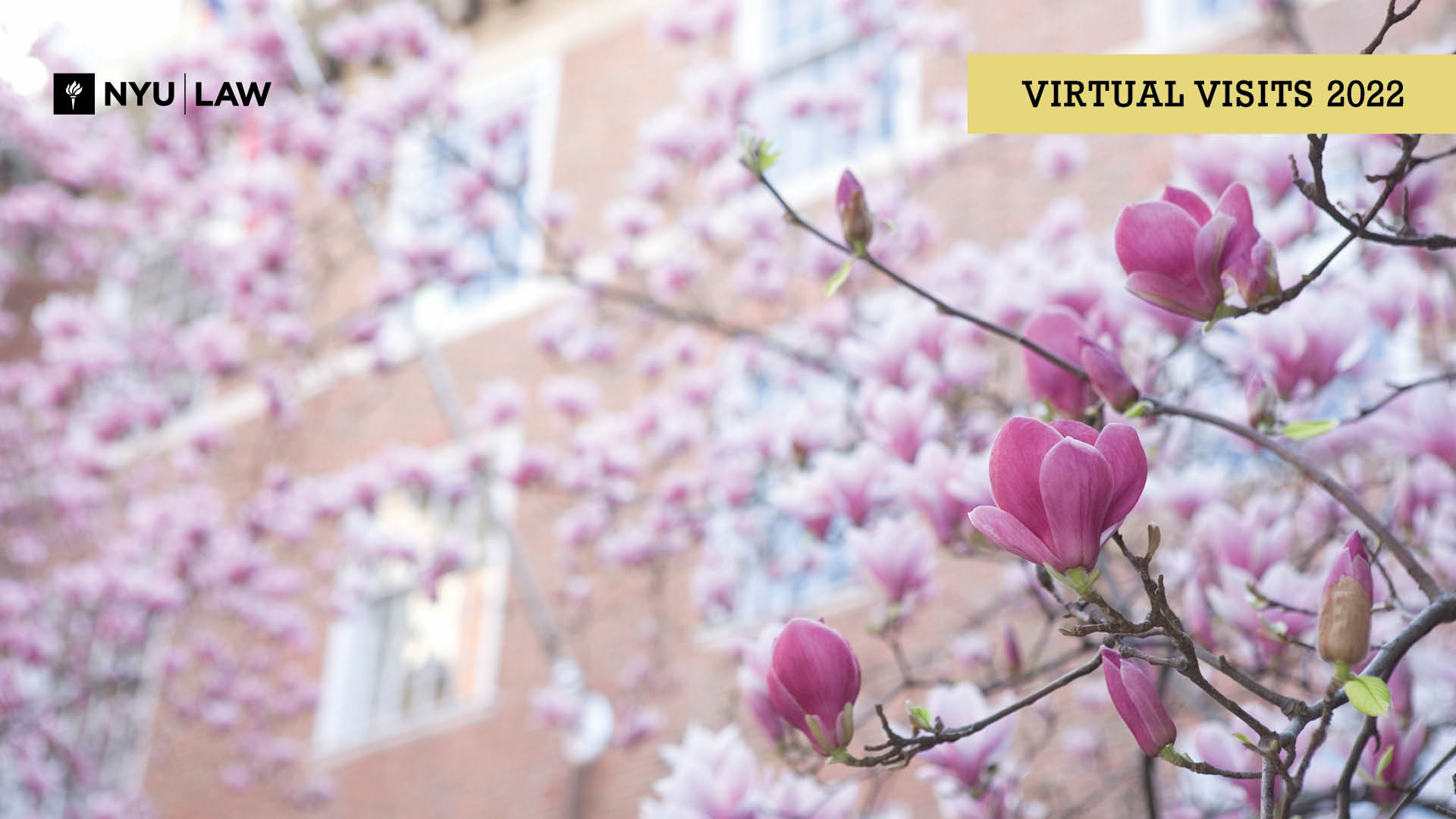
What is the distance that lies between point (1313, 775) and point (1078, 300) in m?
0.86

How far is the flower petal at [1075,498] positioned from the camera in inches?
49.5

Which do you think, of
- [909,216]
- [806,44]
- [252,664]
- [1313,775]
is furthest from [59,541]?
[1313,775]

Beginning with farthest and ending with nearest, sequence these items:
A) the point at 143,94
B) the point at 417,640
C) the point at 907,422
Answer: the point at 417,640 → the point at 143,94 → the point at 907,422

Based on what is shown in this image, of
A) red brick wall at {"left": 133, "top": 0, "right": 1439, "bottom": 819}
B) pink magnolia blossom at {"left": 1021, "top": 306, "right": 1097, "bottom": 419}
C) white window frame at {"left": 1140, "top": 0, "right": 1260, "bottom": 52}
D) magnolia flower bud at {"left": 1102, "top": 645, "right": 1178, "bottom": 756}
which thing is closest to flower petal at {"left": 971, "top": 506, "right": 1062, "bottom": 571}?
magnolia flower bud at {"left": 1102, "top": 645, "right": 1178, "bottom": 756}

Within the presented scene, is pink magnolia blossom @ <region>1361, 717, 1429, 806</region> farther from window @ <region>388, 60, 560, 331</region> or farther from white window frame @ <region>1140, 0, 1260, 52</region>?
white window frame @ <region>1140, 0, 1260, 52</region>

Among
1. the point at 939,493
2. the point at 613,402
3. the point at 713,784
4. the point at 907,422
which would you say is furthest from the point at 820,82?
the point at 713,784

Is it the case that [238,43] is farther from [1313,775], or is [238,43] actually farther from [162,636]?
[1313,775]

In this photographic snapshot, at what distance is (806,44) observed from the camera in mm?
9133

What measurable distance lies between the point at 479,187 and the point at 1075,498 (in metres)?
5.06

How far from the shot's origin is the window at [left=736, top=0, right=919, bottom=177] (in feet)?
23.4

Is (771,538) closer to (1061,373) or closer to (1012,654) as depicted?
(1012,654)

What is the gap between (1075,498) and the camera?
1271 mm

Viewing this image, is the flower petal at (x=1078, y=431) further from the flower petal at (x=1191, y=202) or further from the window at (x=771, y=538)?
the window at (x=771, y=538)

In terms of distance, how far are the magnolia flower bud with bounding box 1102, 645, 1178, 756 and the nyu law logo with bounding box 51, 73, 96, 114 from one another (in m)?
7.42
